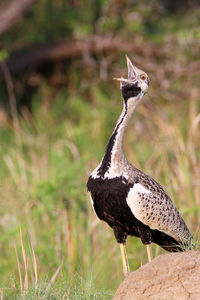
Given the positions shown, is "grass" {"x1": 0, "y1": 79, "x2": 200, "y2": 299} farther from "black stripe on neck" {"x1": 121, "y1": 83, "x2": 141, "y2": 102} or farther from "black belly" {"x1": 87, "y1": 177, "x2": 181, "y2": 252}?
"black stripe on neck" {"x1": 121, "y1": 83, "x2": 141, "y2": 102}

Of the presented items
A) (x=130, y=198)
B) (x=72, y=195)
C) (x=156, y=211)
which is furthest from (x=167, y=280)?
(x=72, y=195)

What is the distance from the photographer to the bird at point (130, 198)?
5184 millimetres

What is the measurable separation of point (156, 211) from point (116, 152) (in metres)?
0.52

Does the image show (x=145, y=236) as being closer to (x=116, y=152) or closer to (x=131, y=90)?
(x=116, y=152)

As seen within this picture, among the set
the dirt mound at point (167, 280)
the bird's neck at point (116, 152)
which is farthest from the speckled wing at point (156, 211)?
the dirt mound at point (167, 280)

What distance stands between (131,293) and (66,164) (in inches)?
197

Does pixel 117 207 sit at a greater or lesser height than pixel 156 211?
greater

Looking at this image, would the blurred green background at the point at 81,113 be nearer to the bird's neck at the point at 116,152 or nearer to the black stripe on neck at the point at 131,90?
the bird's neck at the point at 116,152

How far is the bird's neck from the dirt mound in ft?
3.02

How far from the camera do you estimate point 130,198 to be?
5.17 m

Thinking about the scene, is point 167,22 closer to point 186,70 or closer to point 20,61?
point 186,70

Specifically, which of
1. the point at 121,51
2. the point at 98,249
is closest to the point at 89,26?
the point at 121,51

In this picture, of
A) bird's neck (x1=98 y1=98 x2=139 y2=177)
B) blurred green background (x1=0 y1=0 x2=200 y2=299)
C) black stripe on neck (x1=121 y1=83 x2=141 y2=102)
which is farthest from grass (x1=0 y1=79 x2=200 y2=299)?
black stripe on neck (x1=121 y1=83 x2=141 y2=102)

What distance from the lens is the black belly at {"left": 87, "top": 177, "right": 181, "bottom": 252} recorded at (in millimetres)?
5168
